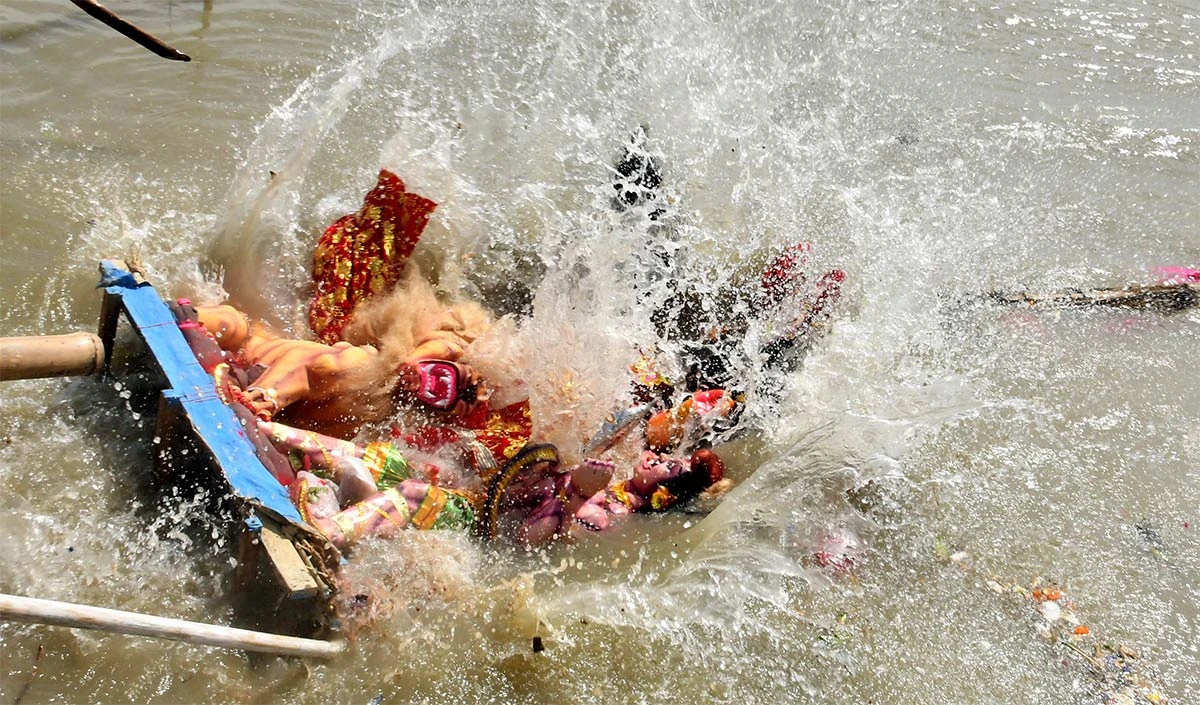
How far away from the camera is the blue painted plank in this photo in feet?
9.03

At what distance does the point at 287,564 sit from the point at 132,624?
594 millimetres

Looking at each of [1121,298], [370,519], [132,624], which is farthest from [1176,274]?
[132,624]

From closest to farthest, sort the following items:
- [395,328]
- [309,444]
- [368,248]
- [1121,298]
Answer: [309,444], [395,328], [368,248], [1121,298]

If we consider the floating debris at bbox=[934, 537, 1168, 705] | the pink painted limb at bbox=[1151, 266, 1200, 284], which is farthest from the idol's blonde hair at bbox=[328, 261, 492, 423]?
the pink painted limb at bbox=[1151, 266, 1200, 284]

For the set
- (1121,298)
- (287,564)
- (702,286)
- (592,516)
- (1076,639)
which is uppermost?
(1121,298)

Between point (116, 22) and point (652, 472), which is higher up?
point (116, 22)

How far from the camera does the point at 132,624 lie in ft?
6.50

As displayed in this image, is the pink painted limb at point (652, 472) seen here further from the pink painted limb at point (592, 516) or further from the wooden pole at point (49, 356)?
the wooden pole at point (49, 356)

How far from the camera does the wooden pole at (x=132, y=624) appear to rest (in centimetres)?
179

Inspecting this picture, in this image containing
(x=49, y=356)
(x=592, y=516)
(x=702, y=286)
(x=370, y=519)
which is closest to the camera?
(x=49, y=356)

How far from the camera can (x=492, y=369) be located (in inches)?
156

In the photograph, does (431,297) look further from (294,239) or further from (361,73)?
(361,73)

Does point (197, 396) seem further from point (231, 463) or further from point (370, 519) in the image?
point (370, 519)

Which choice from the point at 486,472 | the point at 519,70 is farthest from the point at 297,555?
the point at 519,70
